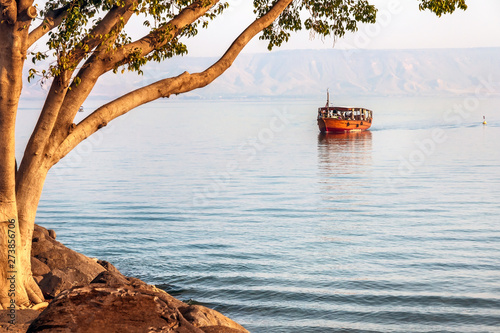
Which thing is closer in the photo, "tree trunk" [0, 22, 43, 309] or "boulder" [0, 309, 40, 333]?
"boulder" [0, 309, 40, 333]

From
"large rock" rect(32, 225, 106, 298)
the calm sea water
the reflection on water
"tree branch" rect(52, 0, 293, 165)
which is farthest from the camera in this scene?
the reflection on water

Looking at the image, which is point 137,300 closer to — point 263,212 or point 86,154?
point 263,212

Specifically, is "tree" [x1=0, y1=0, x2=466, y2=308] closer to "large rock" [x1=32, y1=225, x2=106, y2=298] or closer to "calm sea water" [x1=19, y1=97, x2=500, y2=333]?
"large rock" [x1=32, y1=225, x2=106, y2=298]

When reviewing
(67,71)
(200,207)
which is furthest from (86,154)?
(67,71)

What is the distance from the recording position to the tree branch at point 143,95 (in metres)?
10.5

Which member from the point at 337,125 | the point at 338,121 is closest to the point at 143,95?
the point at 338,121

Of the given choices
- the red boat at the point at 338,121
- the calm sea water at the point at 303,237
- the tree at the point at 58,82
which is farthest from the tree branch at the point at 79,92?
the red boat at the point at 338,121

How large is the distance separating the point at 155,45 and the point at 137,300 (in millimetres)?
5502

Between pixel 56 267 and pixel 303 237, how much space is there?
11.2 meters

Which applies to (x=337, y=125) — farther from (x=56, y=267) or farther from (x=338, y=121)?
(x=56, y=267)

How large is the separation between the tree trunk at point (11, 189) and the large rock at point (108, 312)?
10.0 feet

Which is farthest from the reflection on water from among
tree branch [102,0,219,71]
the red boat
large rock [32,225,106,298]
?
tree branch [102,0,219,71]

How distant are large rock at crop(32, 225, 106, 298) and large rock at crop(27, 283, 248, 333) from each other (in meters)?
4.30

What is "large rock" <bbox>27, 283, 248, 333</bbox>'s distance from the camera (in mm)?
6836
